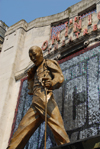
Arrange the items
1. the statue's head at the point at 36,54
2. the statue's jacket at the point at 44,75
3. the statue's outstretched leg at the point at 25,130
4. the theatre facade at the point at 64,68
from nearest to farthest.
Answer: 1. the statue's outstretched leg at the point at 25,130
2. the statue's jacket at the point at 44,75
3. the statue's head at the point at 36,54
4. the theatre facade at the point at 64,68

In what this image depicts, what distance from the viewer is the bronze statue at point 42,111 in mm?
4055

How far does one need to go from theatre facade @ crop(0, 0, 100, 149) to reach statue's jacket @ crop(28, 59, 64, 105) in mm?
1675

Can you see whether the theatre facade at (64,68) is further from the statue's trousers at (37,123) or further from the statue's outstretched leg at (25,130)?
the statue's outstretched leg at (25,130)

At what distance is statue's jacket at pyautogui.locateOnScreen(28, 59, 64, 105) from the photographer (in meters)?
4.35

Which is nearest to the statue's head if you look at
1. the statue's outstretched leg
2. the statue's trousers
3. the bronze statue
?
the bronze statue

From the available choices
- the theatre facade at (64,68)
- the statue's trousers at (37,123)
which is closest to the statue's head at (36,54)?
the statue's trousers at (37,123)

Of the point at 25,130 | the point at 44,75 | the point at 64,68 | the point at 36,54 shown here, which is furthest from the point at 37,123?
the point at 64,68

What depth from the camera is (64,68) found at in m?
7.36

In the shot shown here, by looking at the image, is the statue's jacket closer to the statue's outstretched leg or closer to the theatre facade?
the statue's outstretched leg

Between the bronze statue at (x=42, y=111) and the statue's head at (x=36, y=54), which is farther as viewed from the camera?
the statue's head at (x=36, y=54)

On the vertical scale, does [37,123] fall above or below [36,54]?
below

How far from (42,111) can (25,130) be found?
50 centimetres

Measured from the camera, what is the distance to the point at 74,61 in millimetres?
7121

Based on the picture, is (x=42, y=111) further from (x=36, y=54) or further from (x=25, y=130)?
(x=36, y=54)
